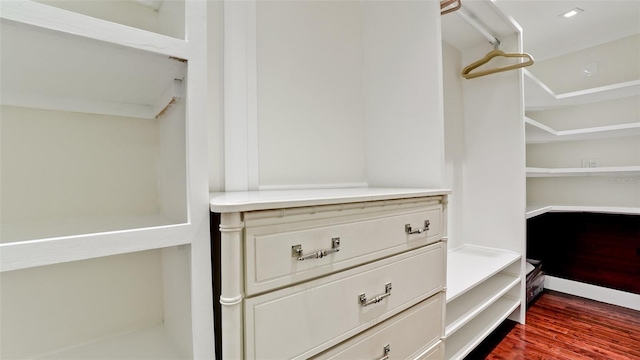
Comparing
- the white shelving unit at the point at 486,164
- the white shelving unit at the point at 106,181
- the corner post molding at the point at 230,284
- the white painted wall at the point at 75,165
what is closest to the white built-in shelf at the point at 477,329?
the white shelving unit at the point at 486,164

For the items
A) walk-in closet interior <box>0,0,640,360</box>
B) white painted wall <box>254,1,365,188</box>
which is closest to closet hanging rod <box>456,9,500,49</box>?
walk-in closet interior <box>0,0,640,360</box>

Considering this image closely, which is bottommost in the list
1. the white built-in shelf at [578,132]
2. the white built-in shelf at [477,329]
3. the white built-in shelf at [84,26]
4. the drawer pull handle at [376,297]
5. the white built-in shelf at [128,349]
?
the white built-in shelf at [477,329]

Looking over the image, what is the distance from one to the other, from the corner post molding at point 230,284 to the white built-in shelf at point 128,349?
0.14 m

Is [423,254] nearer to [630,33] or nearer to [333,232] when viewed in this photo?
[333,232]

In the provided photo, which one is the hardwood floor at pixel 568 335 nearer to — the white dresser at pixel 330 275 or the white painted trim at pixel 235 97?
the white dresser at pixel 330 275

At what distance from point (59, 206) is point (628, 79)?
3867 millimetres

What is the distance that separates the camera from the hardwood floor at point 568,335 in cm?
168

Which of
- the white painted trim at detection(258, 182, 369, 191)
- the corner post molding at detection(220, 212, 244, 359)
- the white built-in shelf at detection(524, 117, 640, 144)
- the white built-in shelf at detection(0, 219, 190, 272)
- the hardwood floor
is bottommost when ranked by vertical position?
the hardwood floor

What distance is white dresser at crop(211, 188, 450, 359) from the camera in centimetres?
66

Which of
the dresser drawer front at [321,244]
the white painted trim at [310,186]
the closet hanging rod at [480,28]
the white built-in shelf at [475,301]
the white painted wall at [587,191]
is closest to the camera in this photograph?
the dresser drawer front at [321,244]

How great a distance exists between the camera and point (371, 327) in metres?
0.94

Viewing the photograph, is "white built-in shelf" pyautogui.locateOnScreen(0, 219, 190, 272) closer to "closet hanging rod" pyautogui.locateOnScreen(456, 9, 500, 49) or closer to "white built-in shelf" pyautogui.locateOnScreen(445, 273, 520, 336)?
"white built-in shelf" pyautogui.locateOnScreen(445, 273, 520, 336)

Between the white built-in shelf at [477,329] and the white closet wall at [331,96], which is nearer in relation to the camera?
the white closet wall at [331,96]

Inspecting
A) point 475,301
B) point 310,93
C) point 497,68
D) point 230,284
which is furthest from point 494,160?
point 230,284
